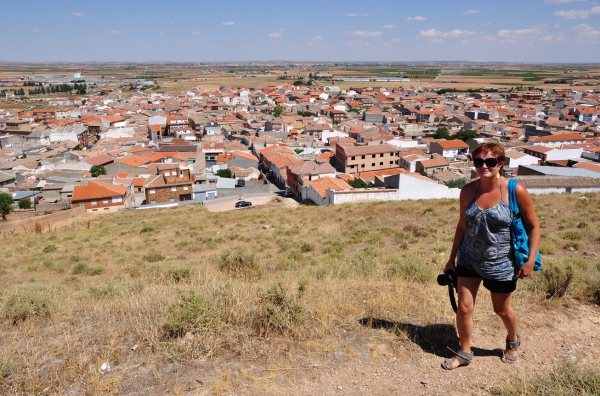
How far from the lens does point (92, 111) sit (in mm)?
91625

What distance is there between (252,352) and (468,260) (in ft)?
7.02

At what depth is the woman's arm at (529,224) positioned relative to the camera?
10.2 ft

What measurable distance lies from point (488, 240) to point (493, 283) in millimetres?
414

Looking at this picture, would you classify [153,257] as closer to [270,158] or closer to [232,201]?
[232,201]

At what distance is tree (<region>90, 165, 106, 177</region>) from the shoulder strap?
4431 cm

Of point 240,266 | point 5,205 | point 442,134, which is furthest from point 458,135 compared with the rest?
point 240,266

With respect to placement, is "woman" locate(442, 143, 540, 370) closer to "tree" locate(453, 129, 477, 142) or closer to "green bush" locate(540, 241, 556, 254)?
"green bush" locate(540, 241, 556, 254)

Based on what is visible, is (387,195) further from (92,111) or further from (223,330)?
(92,111)

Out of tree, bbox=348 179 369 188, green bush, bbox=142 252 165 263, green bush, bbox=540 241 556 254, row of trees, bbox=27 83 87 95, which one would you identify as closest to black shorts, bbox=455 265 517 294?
green bush, bbox=540 241 556 254

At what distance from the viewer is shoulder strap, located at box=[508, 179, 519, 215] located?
3166mm

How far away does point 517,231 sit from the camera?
3189 millimetres

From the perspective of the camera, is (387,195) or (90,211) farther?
(90,211)

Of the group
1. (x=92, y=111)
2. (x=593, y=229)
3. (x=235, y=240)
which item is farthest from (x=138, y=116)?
(x=593, y=229)

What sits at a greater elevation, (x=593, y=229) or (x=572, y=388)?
(x=572, y=388)
